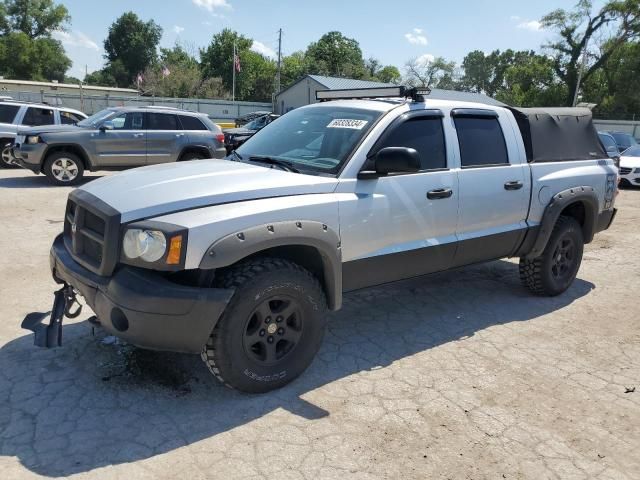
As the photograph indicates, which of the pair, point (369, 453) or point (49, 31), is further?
point (49, 31)

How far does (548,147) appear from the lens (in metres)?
5.04

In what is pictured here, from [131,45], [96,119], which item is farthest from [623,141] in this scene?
[131,45]

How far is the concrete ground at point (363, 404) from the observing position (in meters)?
2.74

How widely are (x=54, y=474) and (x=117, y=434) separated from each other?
390 mm

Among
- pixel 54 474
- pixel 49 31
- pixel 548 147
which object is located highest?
A: pixel 49 31

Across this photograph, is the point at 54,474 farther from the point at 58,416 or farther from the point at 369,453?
the point at 369,453

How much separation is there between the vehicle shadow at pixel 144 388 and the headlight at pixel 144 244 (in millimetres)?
965

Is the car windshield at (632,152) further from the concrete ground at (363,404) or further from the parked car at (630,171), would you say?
the concrete ground at (363,404)

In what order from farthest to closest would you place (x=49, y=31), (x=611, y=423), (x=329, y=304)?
(x=49, y=31) → (x=329, y=304) → (x=611, y=423)

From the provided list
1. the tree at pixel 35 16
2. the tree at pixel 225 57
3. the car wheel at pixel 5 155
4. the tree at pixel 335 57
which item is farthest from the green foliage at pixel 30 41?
the car wheel at pixel 5 155

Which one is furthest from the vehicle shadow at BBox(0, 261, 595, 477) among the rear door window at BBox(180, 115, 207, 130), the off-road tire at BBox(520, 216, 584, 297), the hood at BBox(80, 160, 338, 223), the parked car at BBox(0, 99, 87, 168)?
the parked car at BBox(0, 99, 87, 168)

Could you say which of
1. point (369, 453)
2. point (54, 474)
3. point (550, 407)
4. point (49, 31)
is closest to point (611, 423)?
point (550, 407)

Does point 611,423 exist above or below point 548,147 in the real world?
below

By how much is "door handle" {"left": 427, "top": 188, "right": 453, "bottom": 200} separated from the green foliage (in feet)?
258
